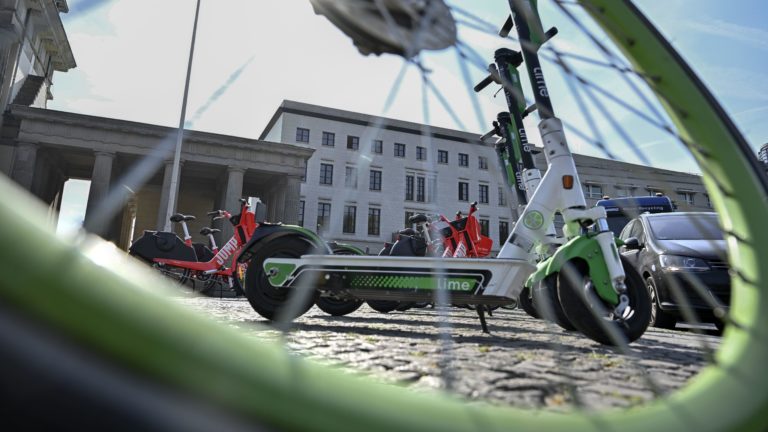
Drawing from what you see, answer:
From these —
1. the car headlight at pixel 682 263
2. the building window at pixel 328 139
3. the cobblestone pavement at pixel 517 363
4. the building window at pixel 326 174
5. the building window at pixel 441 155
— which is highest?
the building window at pixel 328 139

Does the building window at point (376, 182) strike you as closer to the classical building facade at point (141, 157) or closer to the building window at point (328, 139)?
the building window at point (328, 139)

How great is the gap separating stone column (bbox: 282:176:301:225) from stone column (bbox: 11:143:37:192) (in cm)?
1102

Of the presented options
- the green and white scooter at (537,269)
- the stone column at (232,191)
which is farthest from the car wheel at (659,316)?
the stone column at (232,191)

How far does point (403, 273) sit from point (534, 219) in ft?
3.42

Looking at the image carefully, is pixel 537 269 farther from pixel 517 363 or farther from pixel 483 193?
pixel 483 193

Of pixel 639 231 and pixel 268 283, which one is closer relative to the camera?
pixel 268 283

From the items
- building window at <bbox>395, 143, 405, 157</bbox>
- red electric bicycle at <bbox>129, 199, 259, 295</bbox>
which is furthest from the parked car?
building window at <bbox>395, 143, 405, 157</bbox>

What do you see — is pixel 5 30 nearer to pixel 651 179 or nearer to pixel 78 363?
pixel 78 363

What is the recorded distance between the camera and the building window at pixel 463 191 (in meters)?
34.1

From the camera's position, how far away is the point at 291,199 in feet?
79.8

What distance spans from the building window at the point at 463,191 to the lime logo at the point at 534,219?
31.0 m

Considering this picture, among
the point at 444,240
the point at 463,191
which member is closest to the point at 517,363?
the point at 444,240

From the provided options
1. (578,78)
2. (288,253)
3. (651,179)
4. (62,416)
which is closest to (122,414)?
(62,416)

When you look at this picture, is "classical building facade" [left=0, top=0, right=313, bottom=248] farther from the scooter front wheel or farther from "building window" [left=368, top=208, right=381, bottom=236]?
the scooter front wheel
